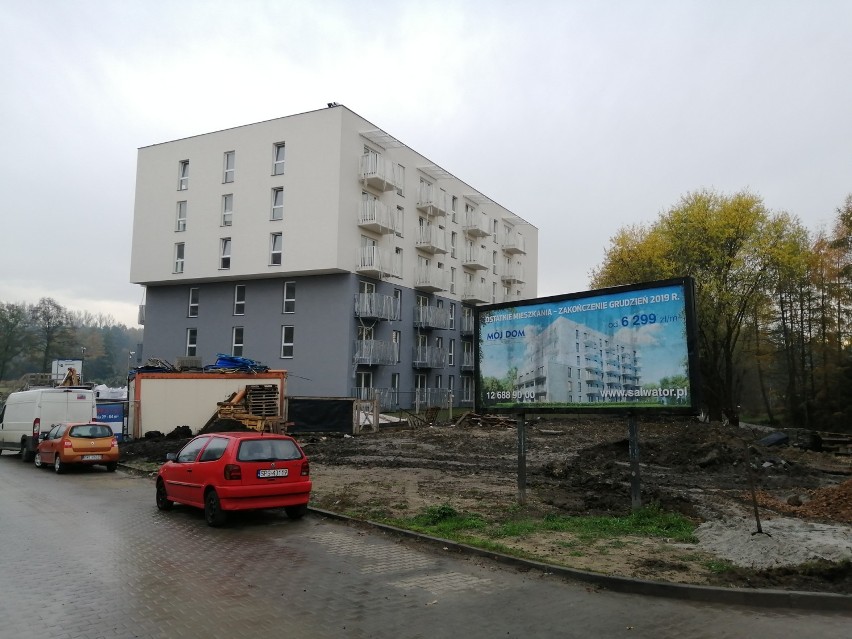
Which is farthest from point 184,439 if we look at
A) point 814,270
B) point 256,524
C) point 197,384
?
point 814,270

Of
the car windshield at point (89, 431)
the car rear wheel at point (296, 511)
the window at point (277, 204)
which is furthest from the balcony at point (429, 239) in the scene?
the car rear wheel at point (296, 511)

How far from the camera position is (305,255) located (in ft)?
127

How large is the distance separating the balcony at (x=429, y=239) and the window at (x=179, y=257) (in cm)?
1631

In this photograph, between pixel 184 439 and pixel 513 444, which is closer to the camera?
pixel 184 439

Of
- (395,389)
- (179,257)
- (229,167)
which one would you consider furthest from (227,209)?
(395,389)

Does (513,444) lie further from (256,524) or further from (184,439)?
(256,524)

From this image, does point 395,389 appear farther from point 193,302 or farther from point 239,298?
point 193,302

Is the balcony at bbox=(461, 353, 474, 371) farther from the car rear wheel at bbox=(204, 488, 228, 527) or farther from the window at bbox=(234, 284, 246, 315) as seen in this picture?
the car rear wheel at bbox=(204, 488, 228, 527)

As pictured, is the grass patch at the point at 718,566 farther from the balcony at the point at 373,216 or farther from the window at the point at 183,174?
the window at the point at 183,174

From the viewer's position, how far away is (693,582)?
6.93 meters

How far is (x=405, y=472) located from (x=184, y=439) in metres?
12.1

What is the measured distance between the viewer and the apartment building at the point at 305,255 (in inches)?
1523

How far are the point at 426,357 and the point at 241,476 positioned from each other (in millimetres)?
34907

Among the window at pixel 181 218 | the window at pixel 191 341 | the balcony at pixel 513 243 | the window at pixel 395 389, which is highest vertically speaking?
the balcony at pixel 513 243
